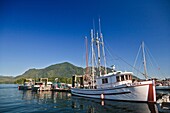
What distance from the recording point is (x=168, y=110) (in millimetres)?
15898

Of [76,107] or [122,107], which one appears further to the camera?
[76,107]

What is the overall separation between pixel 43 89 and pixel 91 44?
149 feet

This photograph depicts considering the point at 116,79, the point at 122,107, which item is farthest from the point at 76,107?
the point at 116,79

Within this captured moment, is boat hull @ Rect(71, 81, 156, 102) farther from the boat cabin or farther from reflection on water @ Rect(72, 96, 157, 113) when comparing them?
the boat cabin

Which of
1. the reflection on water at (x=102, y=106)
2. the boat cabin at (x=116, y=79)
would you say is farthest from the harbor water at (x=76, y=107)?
the boat cabin at (x=116, y=79)

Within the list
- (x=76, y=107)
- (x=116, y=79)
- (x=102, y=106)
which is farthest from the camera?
(x=116, y=79)

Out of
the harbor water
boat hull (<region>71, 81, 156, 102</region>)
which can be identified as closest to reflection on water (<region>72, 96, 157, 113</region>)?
the harbor water

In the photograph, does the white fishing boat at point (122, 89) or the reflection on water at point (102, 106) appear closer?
the reflection on water at point (102, 106)

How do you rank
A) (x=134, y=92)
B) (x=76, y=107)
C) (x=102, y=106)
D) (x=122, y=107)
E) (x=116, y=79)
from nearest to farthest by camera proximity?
(x=122, y=107) → (x=102, y=106) → (x=76, y=107) → (x=134, y=92) → (x=116, y=79)

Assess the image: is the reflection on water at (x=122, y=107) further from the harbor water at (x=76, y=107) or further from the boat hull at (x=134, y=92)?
the boat hull at (x=134, y=92)

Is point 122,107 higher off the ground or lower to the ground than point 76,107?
higher

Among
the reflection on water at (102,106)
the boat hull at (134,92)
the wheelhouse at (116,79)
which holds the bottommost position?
the reflection on water at (102,106)

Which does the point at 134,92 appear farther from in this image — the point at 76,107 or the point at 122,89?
the point at 76,107

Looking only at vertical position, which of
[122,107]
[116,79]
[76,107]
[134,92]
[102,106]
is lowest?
[76,107]
